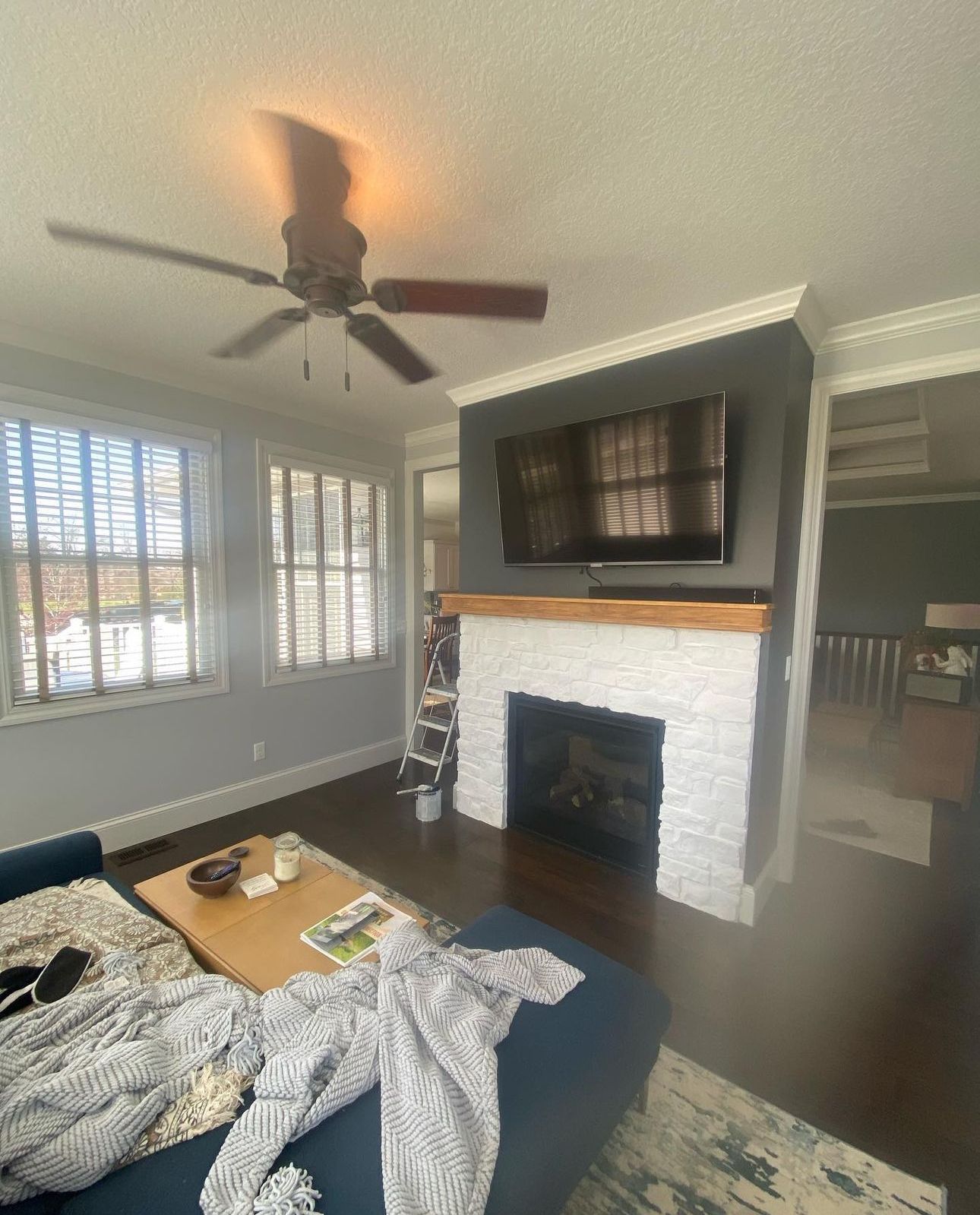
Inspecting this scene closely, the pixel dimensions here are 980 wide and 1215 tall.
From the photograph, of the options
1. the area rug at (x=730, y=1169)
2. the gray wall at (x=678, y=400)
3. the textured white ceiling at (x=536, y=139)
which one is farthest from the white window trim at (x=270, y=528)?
the area rug at (x=730, y=1169)

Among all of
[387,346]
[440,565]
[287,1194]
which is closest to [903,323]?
[387,346]

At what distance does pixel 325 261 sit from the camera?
1299mm

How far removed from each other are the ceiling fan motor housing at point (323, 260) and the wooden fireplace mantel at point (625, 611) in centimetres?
165

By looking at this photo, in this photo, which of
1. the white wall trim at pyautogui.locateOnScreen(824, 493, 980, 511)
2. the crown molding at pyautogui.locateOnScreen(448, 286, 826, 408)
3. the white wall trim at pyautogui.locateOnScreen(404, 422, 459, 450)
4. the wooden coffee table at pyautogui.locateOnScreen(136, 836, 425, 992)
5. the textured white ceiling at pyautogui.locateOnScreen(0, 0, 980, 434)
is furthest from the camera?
the white wall trim at pyautogui.locateOnScreen(824, 493, 980, 511)

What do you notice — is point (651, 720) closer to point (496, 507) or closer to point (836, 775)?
point (496, 507)

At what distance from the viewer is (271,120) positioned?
44.7 inches

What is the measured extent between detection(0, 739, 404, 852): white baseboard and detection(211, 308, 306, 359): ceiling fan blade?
2.20 metres

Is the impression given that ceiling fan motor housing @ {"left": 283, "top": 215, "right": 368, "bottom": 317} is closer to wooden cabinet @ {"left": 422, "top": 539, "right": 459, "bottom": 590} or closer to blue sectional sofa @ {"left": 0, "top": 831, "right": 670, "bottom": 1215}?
blue sectional sofa @ {"left": 0, "top": 831, "right": 670, "bottom": 1215}

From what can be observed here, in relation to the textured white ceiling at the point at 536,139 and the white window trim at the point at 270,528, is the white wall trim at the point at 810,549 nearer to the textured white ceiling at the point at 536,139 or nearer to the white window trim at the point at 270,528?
the textured white ceiling at the point at 536,139

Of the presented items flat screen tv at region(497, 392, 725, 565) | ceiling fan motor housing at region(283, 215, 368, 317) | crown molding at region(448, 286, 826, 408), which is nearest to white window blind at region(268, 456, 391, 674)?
crown molding at region(448, 286, 826, 408)

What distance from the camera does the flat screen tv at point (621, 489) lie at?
213 cm

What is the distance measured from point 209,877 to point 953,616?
485 cm

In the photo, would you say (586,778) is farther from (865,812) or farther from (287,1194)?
(287,1194)

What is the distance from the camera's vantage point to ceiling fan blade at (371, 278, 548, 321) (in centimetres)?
135
